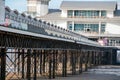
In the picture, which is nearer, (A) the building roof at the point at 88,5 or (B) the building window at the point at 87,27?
(B) the building window at the point at 87,27

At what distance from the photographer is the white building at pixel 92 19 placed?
132m

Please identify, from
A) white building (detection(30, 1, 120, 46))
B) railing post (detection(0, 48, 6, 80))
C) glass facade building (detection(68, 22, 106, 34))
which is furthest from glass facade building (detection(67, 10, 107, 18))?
railing post (detection(0, 48, 6, 80))

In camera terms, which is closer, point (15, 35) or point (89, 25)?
point (15, 35)

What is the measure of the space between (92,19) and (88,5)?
5.40 metres

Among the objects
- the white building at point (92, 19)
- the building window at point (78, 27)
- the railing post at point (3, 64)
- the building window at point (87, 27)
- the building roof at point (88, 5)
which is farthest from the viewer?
the building window at point (78, 27)

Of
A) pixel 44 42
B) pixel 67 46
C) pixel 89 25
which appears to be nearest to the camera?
pixel 44 42

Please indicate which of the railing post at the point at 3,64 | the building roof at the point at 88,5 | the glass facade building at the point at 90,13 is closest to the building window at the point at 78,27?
the glass facade building at the point at 90,13

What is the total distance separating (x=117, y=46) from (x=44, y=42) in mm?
75503

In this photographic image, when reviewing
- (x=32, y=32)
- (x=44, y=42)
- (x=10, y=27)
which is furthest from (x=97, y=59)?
(x=10, y=27)

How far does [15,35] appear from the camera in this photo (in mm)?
37781

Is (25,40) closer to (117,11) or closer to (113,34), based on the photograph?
(113,34)

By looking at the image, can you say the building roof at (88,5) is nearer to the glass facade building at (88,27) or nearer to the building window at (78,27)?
the glass facade building at (88,27)

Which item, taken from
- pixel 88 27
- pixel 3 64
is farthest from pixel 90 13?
pixel 3 64

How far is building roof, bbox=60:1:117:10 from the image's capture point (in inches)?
5330
